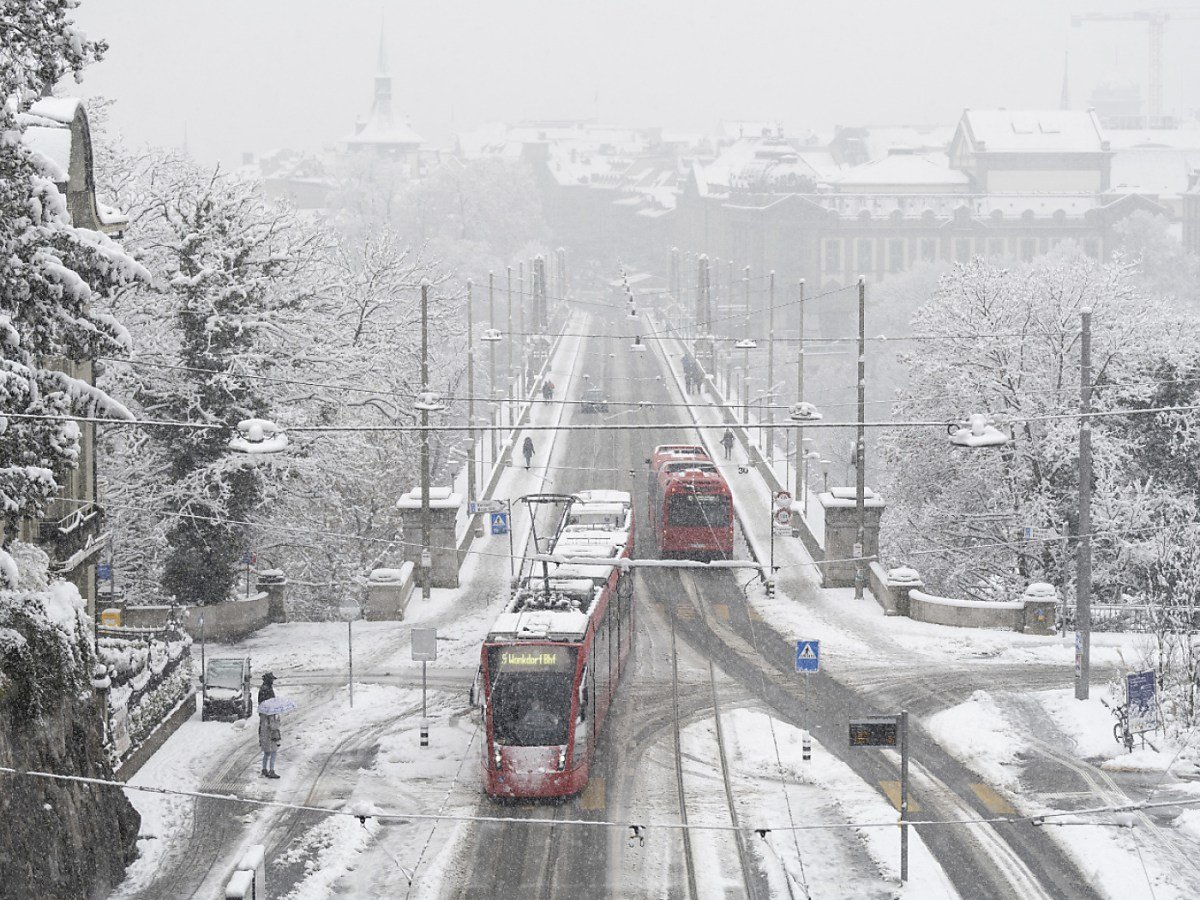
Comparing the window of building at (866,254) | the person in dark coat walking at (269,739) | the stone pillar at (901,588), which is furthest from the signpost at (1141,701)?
the window of building at (866,254)

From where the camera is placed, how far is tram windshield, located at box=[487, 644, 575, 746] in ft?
80.5

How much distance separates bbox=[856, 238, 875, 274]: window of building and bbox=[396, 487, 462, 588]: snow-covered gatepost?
121577mm

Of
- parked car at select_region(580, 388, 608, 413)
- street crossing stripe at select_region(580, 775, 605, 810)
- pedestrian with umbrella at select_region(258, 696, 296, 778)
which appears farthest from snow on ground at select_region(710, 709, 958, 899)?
parked car at select_region(580, 388, 608, 413)

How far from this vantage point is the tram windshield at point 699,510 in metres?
42.4

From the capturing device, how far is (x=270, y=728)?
85.3ft

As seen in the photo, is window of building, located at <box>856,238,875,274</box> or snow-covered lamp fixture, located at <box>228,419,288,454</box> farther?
window of building, located at <box>856,238,875,274</box>

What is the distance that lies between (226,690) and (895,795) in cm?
1176

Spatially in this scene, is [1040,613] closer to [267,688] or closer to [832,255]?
[267,688]

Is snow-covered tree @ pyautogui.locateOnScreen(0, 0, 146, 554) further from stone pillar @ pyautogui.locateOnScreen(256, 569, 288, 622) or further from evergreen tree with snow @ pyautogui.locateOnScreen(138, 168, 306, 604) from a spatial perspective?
stone pillar @ pyautogui.locateOnScreen(256, 569, 288, 622)

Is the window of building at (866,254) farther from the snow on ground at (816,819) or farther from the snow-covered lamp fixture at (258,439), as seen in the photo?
the snow-covered lamp fixture at (258,439)

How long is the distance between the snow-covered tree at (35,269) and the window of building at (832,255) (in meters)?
140

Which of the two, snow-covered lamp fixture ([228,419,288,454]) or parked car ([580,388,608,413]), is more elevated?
snow-covered lamp fixture ([228,419,288,454])

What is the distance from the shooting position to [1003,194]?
16500cm

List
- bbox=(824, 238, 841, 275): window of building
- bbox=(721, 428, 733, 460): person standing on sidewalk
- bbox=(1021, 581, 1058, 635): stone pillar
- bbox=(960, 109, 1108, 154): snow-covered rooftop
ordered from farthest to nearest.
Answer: bbox=(960, 109, 1108, 154): snow-covered rooftop
bbox=(824, 238, 841, 275): window of building
bbox=(721, 428, 733, 460): person standing on sidewalk
bbox=(1021, 581, 1058, 635): stone pillar
